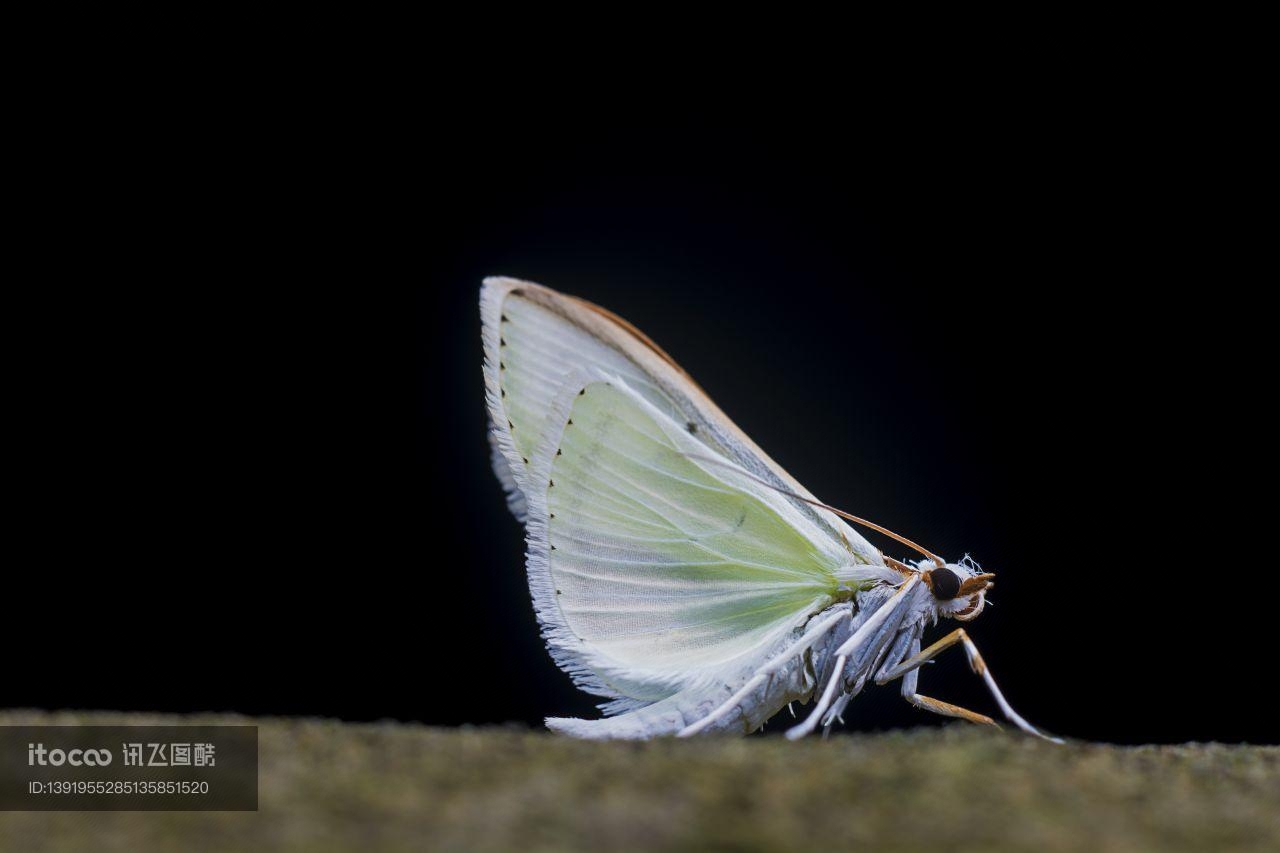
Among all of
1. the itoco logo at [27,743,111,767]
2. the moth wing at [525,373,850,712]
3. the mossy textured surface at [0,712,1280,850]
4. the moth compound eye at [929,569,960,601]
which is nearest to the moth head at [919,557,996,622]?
the moth compound eye at [929,569,960,601]

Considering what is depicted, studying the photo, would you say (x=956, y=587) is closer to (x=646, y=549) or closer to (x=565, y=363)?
(x=646, y=549)

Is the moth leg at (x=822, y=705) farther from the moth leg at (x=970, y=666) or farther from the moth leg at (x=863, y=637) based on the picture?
the moth leg at (x=970, y=666)

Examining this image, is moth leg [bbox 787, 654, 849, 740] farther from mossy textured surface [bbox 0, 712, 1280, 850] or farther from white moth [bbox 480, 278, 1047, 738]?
mossy textured surface [bbox 0, 712, 1280, 850]

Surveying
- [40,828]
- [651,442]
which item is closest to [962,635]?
[651,442]

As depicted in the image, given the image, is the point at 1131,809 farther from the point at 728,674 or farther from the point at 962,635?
the point at 728,674

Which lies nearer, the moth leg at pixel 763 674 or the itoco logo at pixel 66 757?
the itoco logo at pixel 66 757

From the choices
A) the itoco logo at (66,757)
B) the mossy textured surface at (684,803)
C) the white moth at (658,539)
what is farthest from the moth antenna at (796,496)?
the itoco logo at (66,757)
